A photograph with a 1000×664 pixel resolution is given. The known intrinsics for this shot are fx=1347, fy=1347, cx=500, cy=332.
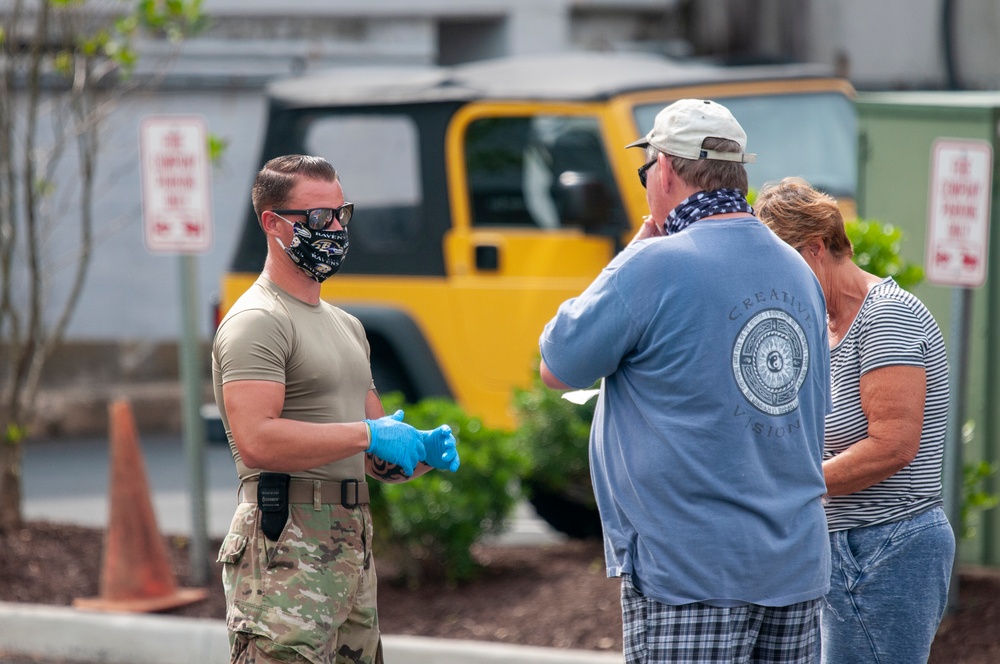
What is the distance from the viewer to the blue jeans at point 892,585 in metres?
3.03

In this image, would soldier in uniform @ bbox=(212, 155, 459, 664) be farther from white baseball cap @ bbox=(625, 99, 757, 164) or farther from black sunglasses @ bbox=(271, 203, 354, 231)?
white baseball cap @ bbox=(625, 99, 757, 164)

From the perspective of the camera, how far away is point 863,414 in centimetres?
302

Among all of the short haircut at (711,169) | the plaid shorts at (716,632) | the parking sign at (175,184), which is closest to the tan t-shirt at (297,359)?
the plaid shorts at (716,632)

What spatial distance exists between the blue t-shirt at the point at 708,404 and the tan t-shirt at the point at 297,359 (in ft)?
2.01

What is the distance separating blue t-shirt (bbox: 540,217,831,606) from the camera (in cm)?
259

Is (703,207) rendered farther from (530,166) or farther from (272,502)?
(530,166)

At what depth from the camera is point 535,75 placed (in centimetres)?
750

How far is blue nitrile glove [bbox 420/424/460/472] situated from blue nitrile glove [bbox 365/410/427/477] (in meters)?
0.06

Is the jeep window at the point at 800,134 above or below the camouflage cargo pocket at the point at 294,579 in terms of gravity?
above

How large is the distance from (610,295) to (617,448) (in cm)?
32

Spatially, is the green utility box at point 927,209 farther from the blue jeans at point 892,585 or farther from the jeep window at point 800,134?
the blue jeans at point 892,585

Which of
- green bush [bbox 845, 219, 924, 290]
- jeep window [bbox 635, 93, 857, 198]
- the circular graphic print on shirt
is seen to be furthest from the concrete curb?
jeep window [bbox 635, 93, 857, 198]

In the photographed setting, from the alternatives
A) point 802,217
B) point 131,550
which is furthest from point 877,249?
point 131,550

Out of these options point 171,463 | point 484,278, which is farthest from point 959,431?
point 171,463
